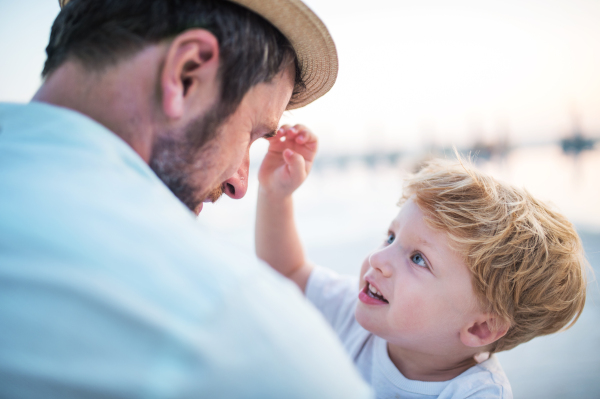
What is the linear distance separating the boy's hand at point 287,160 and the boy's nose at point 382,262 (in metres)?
0.53

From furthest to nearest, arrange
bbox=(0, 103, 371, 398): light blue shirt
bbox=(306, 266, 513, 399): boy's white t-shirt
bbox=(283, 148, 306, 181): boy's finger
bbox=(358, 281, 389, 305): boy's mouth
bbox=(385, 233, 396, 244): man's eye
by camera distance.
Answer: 1. bbox=(283, 148, 306, 181): boy's finger
2. bbox=(385, 233, 396, 244): man's eye
3. bbox=(358, 281, 389, 305): boy's mouth
4. bbox=(306, 266, 513, 399): boy's white t-shirt
5. bbox=(0, 103, 371, 398): light blue shirt

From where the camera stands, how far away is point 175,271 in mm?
475

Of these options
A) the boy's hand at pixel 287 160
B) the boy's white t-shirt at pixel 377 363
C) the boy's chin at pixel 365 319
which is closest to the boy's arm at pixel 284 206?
the boy's hand at pixel 287 160

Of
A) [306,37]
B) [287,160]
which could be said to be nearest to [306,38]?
[306,37]

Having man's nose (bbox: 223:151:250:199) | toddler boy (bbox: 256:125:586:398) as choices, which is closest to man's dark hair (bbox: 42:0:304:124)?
man's nose (bbox: 223:151:250:199)

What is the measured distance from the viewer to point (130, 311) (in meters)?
0.43

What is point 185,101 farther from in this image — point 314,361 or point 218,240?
point 314,361

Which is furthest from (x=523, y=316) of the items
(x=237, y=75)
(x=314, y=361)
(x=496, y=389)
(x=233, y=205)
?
(x=233, y=205)

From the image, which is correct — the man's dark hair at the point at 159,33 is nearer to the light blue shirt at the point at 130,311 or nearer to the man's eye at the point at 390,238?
the light blue shirt at the point at 130,311

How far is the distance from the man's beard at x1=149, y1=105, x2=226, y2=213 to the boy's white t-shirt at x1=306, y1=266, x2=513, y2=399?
0.85m

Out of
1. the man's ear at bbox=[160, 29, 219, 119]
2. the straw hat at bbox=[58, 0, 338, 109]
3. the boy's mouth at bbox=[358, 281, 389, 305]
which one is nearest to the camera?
the man's ear at bbox=[160, 29, 219, 119]

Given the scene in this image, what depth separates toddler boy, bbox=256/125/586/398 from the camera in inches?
46.4

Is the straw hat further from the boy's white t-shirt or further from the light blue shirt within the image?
the boy's white t-shirt

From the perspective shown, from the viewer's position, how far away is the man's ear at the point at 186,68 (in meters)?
0.76
